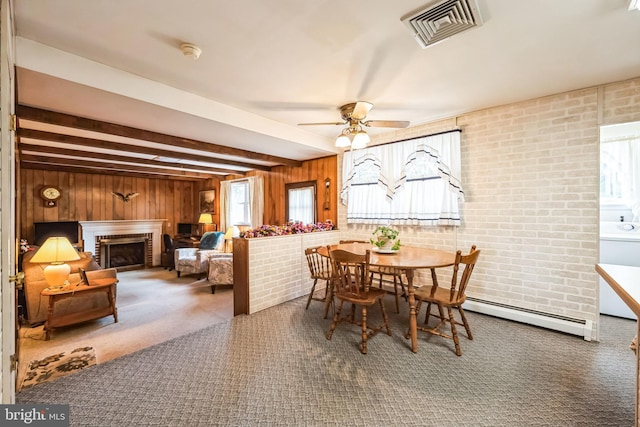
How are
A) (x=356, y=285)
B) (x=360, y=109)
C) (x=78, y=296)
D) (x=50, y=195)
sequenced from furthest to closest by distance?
(x=50, y=195) < (x=78, y=296) < (x=360, y=109) < (x=356, y=285)

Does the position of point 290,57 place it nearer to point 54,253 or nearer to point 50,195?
point 54,253

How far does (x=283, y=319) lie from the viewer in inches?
125

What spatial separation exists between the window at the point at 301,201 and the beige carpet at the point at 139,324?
1.98 meters

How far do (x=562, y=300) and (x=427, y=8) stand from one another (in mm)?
3180

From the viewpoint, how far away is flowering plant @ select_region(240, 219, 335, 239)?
362 centimetres

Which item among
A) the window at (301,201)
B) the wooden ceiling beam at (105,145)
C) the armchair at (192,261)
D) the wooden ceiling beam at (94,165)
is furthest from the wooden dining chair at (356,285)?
the wooden ceiling beam at (94,165)

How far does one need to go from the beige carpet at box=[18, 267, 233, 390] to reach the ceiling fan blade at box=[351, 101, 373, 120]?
287cm

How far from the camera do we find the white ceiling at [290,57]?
5.47 feet

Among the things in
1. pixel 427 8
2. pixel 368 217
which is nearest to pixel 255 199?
pixel 368 217

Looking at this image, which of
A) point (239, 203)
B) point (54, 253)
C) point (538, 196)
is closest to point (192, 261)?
point (239, 203)

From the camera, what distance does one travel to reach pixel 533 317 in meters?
2.96

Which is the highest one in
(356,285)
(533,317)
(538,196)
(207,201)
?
(207,201)

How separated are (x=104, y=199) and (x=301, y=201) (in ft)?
16.2

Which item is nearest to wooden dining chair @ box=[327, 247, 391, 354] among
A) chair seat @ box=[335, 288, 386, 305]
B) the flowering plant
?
chair seat @ box=[335, 288, 386, 305]
